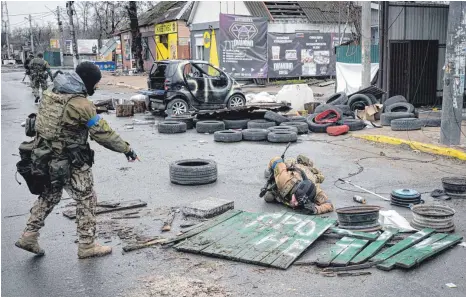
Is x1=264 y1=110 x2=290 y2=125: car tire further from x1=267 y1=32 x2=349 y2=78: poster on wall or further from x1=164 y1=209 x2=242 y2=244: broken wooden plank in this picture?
→ x1=267 y1=32 x2=349 y2=78: poster on wall

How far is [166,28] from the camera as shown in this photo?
39.8 meters

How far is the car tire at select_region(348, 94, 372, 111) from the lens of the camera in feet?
51.0

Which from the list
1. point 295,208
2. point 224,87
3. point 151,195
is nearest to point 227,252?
point 295,208

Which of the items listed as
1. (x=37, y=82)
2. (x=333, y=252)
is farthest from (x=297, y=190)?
(x=37, y=82)

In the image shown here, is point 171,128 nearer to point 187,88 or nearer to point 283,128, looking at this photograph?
point 187,88

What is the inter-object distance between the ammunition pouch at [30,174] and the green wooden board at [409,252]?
337 centimetres

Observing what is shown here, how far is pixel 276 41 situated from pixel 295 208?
23580 millimetres

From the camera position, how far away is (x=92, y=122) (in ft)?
16.4

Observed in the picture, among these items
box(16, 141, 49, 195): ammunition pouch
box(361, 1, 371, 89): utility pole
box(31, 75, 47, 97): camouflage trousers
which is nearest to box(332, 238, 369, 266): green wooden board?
box(16, 141, 49, 195): ammunition pouch

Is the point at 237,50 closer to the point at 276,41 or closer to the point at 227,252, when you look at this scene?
the point at 276,41

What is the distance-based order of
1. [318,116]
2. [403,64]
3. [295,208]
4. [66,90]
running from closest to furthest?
[66,90] < [295,208] < [318,116] < [403,64]

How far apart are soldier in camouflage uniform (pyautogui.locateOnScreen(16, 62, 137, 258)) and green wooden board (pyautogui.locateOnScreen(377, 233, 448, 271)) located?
107 inches

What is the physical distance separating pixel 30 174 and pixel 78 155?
0.52 metres

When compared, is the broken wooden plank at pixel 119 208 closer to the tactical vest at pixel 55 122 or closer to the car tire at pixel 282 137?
the tactical vest at pixel 55 122
